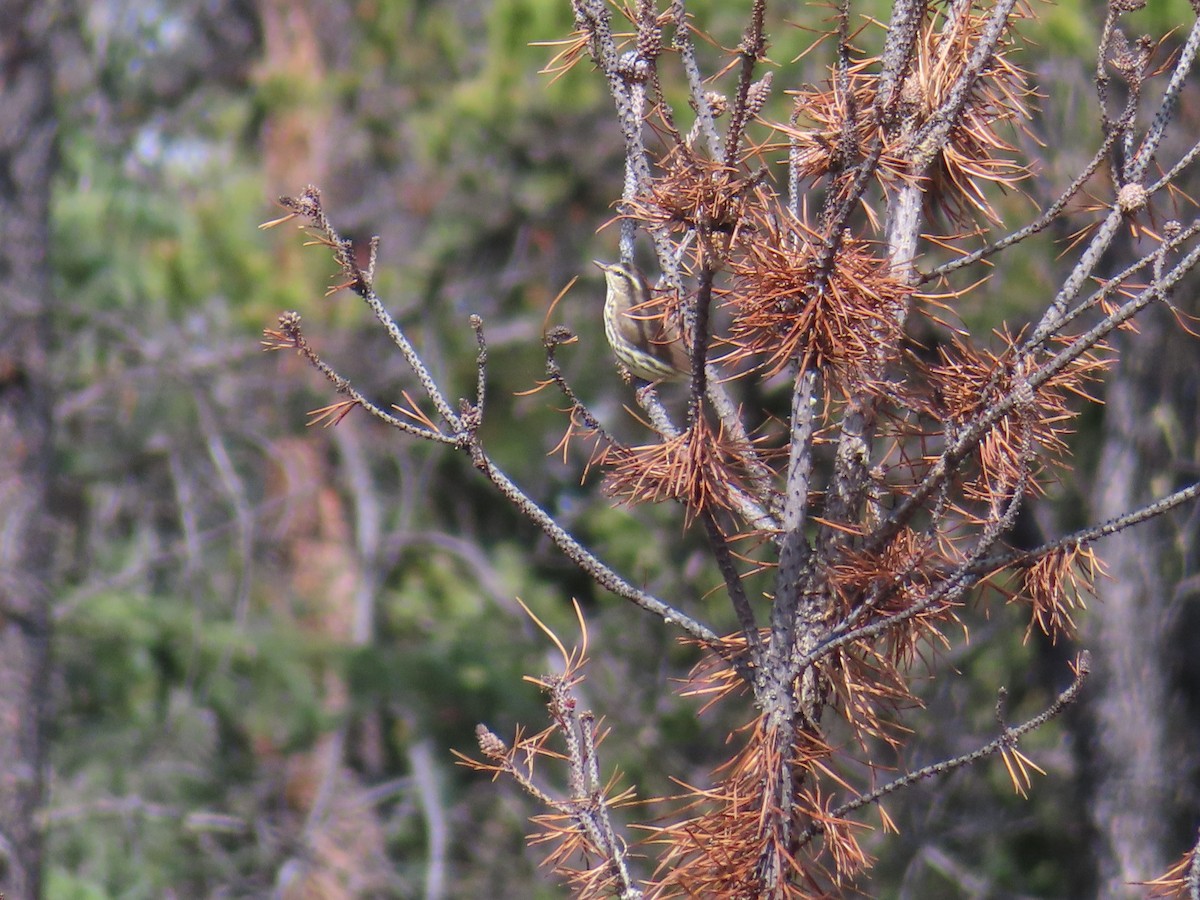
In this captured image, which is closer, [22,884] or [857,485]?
[857,485]

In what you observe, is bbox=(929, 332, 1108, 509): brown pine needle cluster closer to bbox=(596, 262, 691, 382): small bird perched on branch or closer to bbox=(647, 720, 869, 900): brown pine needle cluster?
bbox=(647, 720, 869, 900): brown pine needle cluster

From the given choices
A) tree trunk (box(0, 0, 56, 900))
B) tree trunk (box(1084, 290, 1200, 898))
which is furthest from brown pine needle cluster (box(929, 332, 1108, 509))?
tree trunk (box(0, 0, 56, 900))

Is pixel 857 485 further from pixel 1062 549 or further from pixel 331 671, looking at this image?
pixel 331 671

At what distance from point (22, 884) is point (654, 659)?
13.7ft

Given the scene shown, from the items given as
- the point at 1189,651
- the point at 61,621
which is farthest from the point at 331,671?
the point at 1189,651

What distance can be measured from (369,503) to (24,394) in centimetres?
331

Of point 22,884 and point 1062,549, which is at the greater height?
point 1062,549

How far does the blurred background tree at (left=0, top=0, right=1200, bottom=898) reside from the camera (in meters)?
7.66

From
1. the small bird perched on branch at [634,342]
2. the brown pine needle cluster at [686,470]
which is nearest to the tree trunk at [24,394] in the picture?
the small bird perched on branch at [634,342]

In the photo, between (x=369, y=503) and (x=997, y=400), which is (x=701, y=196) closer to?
(x=997, y=400)

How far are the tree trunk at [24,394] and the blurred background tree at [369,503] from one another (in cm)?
6

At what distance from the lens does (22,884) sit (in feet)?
20.4

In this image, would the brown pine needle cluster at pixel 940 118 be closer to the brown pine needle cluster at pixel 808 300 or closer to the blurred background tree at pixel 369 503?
the brown pine needle cluster at pixel 808 300

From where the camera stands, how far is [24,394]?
6.71 metres
